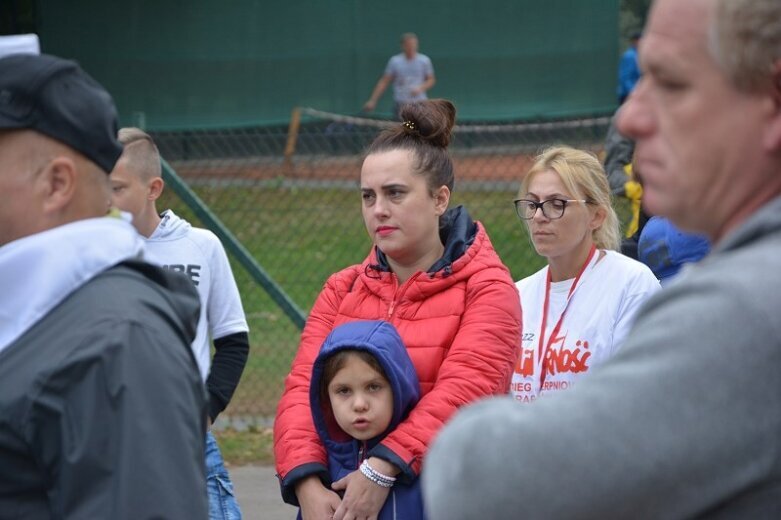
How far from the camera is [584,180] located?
464cm

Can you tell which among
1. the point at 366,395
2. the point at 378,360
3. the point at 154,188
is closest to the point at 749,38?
the point at 378,360

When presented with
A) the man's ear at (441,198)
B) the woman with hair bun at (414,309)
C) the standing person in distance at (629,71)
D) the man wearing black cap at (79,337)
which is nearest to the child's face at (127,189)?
the woman with hair bun at (414,309)

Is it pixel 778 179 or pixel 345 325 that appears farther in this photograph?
pixel 345 325

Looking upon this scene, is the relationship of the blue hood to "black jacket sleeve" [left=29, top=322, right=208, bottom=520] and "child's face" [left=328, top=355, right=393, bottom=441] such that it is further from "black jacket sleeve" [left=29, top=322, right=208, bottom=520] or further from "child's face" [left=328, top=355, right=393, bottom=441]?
"black jacket sleeve" [left=29, top=322, right=208, bottom=520]

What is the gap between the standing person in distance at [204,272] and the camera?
181 inches

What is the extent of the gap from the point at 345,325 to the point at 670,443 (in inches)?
106

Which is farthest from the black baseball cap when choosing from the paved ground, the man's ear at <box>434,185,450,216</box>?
the paved ground

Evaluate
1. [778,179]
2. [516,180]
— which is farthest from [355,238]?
[778,179]

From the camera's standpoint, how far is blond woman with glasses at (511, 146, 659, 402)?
14.0 feet

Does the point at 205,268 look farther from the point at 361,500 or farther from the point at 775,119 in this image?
the point at 775,119

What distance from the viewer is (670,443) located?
4.00 ft

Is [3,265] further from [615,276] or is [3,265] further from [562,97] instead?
[562,97]

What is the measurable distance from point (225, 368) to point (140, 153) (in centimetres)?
91

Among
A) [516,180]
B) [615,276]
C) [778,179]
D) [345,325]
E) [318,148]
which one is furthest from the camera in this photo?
[516,180]
